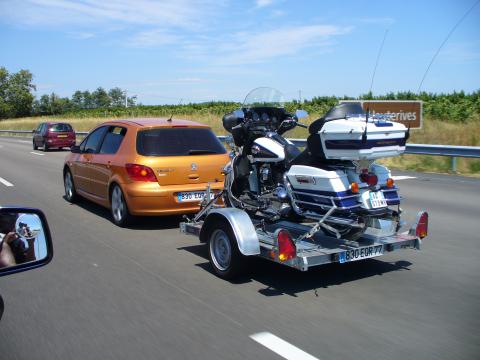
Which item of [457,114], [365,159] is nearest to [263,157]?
[365,159]

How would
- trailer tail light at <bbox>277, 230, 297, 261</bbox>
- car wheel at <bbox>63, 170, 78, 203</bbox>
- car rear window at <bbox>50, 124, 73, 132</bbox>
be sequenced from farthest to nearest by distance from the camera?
car rear window at <bbox>50, 124, 73, 132</bbox> < car wheel at <bbox>63, 170, 78, 203</bbox> < trailer tail light at <bbox>277, 230, 297, 261</bbox>

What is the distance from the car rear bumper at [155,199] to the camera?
7785mm

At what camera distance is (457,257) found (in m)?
6.46

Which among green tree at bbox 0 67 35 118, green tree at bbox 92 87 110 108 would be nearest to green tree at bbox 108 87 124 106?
green tree at bbox 92 87 110 108

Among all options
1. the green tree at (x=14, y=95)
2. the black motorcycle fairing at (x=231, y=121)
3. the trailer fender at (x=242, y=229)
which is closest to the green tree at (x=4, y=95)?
the green tree at (x=14, y=95)

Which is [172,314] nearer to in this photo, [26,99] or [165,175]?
[165,175]

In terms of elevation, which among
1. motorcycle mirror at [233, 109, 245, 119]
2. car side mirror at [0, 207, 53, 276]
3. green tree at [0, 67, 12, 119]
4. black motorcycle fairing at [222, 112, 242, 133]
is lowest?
car side mirror at [0, 207, 53, 276]

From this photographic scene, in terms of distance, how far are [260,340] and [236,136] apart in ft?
10.1

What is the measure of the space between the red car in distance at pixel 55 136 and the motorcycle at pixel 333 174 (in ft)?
79.9

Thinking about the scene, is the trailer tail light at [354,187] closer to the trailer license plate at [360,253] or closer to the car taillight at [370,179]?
the car taillight at [370,179]

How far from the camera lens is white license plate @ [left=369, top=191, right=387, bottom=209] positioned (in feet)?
17.0

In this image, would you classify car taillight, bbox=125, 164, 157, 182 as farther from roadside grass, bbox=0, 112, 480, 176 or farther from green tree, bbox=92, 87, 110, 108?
green tree, bbox=92, 87, 110, 108

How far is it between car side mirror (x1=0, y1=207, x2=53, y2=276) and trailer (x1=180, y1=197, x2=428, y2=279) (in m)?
2.63

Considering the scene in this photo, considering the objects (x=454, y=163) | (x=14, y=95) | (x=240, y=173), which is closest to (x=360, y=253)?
(x=240, y=173)
